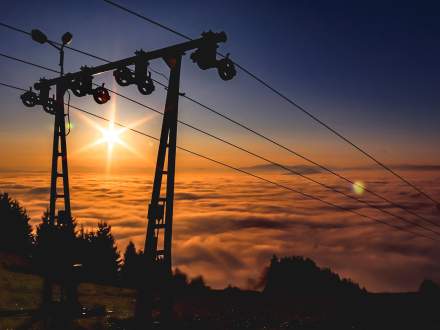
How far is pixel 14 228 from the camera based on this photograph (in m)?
80.1

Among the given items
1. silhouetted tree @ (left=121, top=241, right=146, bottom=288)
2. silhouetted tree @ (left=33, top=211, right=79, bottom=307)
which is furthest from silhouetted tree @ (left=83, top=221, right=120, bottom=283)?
silhouetted tree @ (left=33, top=211, right=79, bottom=307)

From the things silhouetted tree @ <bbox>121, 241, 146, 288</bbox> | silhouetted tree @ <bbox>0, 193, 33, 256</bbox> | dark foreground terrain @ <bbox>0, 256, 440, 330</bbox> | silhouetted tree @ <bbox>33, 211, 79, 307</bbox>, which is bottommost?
dark foreground terrain @ <bbox>0, 256, 440, 330</bbox>

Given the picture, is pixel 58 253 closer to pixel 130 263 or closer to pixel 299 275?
pixel 130 263

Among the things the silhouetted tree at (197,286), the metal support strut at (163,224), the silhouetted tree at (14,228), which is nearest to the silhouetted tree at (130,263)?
the silhouetted tree at (197,286)

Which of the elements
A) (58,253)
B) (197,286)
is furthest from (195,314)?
(197,286)

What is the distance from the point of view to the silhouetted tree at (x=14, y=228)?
75.4 m

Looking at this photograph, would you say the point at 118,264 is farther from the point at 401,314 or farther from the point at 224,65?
the point at 224,65

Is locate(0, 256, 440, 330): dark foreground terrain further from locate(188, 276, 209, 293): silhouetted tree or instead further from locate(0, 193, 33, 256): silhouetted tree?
locate(0, 193, 33, 256): silhouetted tree

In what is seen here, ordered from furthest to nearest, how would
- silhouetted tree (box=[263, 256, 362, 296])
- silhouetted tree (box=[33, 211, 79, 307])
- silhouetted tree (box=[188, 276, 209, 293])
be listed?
1. silhouetted tree (box=[263, 256, 362, 296])
2. silhouetted tree (box=[188, 276, 209, 293])
3. silhouetted tree (box=[33, 211, 79, 307])

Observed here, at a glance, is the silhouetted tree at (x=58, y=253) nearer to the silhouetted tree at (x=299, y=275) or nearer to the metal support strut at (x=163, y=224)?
the metal support strut at (x=163, y=224)

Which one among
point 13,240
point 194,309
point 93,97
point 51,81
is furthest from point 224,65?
point 13,240

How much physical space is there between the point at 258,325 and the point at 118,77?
13.5m

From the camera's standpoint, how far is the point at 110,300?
2317cm

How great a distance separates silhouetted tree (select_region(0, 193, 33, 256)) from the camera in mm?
75375
